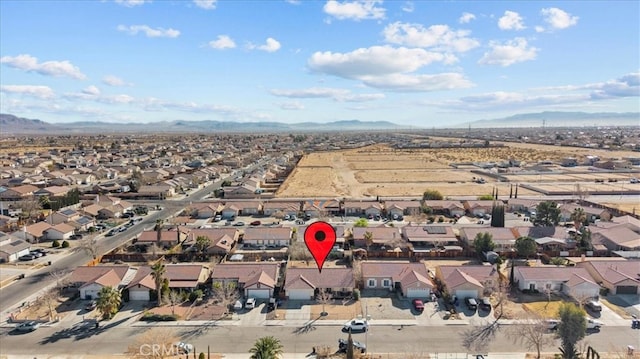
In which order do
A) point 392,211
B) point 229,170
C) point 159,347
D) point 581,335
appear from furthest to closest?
point 229,170 → point 392,211 → point 159,347 → point 581,335

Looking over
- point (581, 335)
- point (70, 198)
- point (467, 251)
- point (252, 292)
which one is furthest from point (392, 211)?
point (70, 198)

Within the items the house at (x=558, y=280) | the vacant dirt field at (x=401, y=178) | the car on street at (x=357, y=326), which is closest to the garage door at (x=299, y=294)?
the car on street at (x=357, y=326)

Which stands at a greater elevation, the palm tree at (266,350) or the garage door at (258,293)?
the palm tree at (266,350)

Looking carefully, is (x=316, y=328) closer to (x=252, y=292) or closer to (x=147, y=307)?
(x=252, y=292)

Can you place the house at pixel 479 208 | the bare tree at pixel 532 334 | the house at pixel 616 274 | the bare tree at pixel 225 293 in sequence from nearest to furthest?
the bare tree at pixel 532 334 < the bare tree at pixel 225 293 < the house at pixel 616 274 < the house at pixel 479 208

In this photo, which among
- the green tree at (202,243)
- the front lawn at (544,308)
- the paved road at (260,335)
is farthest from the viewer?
the green tree at (202,243)

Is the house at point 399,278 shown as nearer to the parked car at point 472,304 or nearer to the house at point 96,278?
the parked car at point 472,304

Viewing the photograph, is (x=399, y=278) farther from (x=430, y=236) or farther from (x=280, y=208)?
(x=280, y=208)
